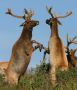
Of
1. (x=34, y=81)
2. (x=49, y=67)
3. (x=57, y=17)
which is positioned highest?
(x=57, y=17)

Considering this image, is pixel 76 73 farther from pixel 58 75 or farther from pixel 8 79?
pixel 8 79

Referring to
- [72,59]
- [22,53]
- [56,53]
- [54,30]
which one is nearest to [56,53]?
[56,53]

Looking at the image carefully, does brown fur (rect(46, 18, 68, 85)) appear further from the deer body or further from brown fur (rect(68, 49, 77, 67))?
brown fur (rect(68, 49, 77, 67))

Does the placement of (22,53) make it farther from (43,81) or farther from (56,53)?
(43,81)

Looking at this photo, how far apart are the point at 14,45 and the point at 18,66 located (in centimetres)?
92

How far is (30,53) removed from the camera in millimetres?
19406

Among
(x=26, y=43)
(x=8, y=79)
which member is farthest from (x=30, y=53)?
(x=8, y=79)

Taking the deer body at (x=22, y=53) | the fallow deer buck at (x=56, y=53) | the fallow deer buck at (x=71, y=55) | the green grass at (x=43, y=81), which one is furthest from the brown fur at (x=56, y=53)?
the fallow deer buck at (x=71, y=55)

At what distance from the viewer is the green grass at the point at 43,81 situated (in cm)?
1250

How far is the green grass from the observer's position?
12496mm

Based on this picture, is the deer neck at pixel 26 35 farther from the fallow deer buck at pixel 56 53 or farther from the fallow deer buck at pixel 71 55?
the fallow deer buck at pixel 71 55

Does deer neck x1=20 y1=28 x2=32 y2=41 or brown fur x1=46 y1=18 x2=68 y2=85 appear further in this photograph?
deer neck x1=20 y1=28 x2=32 y2=41

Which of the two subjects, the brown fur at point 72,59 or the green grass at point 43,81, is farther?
the brown fur at point 72,59

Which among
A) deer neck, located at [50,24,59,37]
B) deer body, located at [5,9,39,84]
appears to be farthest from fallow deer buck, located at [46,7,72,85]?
deer body, located at [5,9,39,84]
